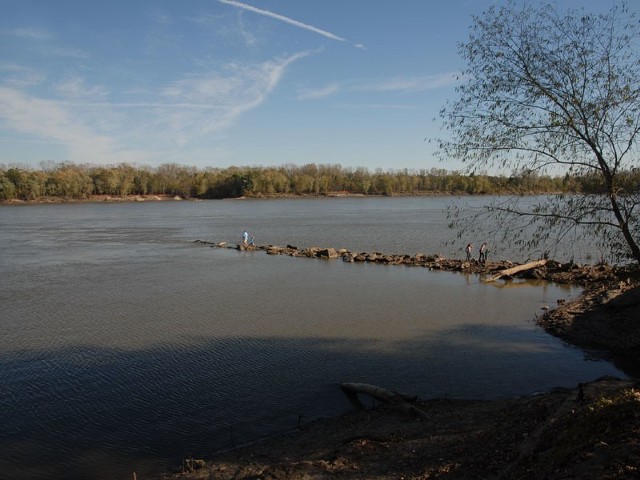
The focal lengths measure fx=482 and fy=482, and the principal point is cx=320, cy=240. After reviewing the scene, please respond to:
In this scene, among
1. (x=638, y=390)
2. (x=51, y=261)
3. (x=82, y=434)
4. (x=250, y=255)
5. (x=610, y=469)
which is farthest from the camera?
(x=250, y=255)

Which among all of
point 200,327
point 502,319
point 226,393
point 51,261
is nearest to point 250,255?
point 51,261

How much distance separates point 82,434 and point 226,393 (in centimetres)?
377

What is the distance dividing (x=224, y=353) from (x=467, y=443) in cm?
1038

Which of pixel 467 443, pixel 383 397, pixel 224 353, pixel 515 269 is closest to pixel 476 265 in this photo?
pixel 515 269

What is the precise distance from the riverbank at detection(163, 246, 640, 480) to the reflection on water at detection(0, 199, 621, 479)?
4.35ft

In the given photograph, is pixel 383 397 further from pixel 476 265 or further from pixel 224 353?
pixel 476 265

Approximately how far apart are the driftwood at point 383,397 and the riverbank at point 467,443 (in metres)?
0.18

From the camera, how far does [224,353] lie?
56.9 feet

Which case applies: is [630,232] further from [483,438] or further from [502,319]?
[502,319]

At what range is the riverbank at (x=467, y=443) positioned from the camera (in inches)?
247

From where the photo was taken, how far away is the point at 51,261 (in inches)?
1633

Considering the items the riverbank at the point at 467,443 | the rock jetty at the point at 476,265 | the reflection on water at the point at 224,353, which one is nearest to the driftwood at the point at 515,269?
the rock jetty at the point at 476,265

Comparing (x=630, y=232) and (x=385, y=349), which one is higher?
(x=630, y=232)

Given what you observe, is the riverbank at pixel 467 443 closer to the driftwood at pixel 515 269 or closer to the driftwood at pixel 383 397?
the driftwood at pixel 383 397
